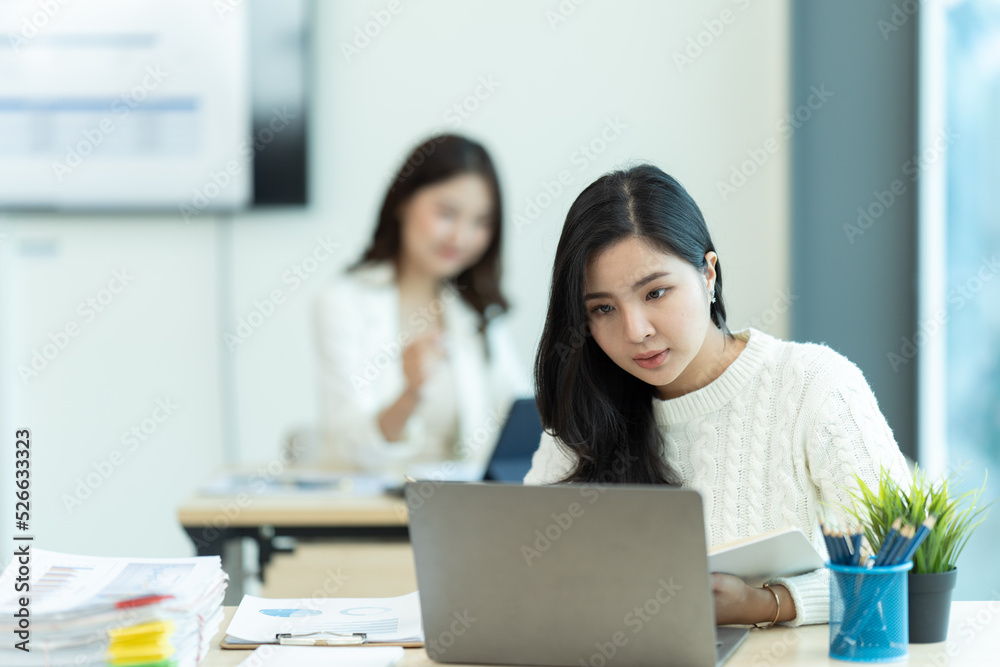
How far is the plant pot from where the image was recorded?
1123 mm

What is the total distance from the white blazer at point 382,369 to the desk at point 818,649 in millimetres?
1528

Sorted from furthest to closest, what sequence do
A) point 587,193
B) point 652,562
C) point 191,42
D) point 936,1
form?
point 191,42 < point 936,1 < point 587,193 < point 652,562

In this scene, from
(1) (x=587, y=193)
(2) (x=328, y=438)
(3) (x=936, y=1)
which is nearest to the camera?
(1) (x=587, y=193)

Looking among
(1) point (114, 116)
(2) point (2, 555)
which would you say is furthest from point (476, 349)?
(2) point (2, 555)

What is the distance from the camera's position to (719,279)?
5.24 ft

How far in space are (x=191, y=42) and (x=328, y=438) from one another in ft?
4.44

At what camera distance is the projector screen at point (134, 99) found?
124 inches

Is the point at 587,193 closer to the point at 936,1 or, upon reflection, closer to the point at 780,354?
the point at 780,354

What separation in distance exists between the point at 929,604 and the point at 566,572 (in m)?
0.44

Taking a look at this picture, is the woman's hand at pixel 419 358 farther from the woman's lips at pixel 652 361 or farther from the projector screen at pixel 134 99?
the woman's lips at pixel 652 361

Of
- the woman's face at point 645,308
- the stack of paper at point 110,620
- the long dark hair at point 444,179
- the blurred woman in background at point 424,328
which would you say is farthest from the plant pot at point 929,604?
the long dark hair at point 444,179

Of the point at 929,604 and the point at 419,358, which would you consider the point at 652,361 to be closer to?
the point at 929,604

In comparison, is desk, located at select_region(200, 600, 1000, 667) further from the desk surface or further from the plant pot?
the desk surface

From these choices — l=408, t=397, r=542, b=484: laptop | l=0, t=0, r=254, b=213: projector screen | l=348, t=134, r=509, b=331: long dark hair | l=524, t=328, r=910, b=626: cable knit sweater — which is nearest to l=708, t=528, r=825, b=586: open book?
l=524, t=328, r=910, b=626: cable knit sweater
